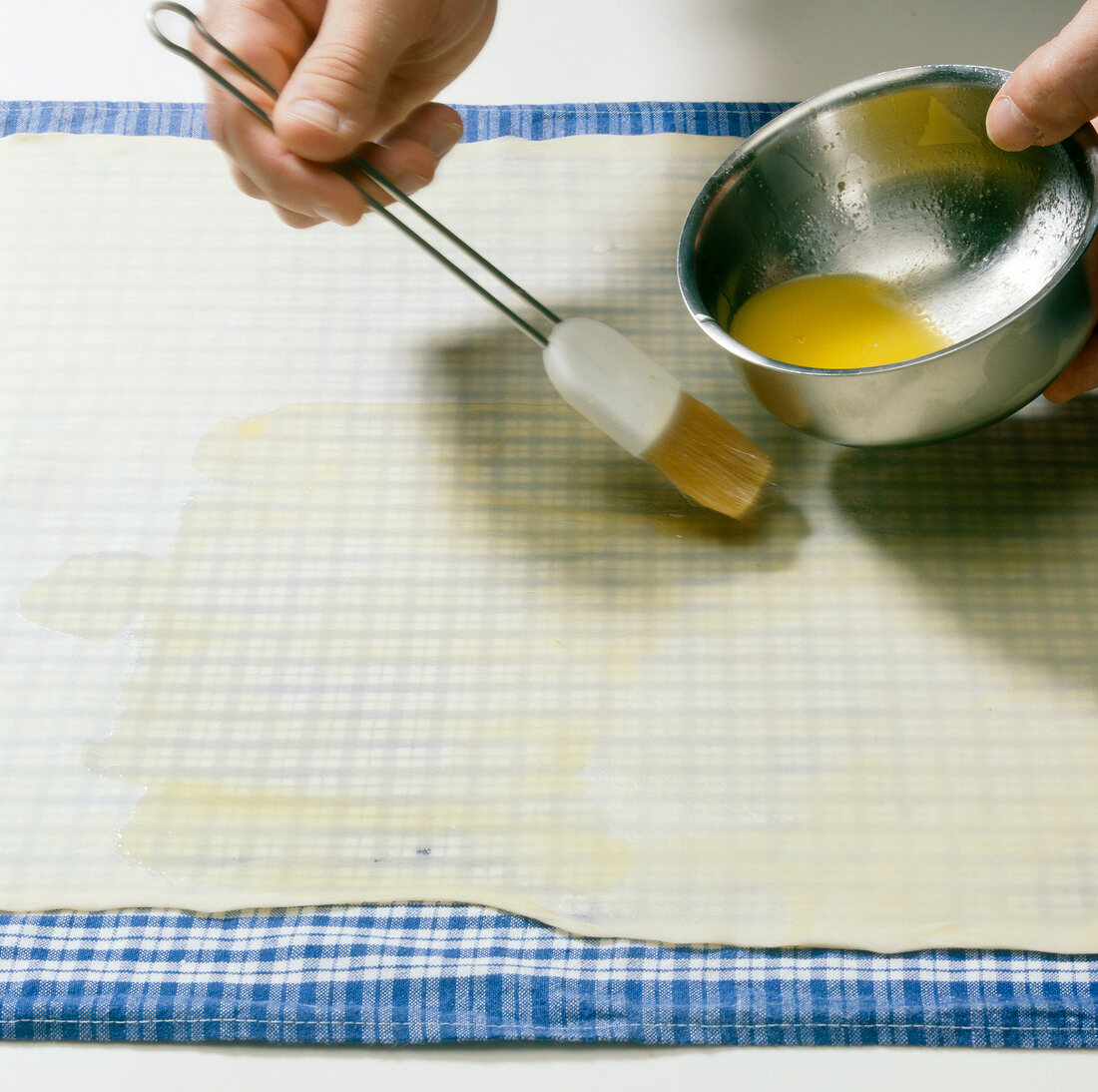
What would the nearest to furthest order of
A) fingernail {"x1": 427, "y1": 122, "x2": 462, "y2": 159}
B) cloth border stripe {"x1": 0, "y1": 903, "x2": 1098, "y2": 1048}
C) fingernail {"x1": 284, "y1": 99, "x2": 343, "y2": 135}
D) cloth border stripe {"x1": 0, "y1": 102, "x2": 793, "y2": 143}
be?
cloth border stripe {"x1": 0, "y1": 903, "x2": 1098, "y2": 1048} < fingernail {"x1": 284, "y1": 99, "x2": 343, "y2": 135} < fingernail {"x1": 427, "y1": 122, "x2": 462, "y2": 159} < cloth border stripe {"x1": 0, "y1": 102, "x2": 793, "y2": 143}

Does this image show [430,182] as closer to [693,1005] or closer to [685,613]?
[685,613]

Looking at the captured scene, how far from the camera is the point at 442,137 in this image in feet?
2.75

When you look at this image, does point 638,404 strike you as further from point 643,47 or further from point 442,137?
point 643,47

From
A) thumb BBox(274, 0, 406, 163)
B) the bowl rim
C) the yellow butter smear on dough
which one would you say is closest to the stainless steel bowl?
the bowl rim

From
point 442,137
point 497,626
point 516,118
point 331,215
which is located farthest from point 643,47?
point 497,626

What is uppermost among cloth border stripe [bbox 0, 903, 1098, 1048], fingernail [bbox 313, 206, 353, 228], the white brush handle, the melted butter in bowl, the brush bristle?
the melted butter in bowl

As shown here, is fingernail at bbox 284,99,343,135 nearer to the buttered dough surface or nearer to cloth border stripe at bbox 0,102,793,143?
the buttered dough surface

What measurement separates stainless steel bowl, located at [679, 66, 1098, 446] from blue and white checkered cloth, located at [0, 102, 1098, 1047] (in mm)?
328

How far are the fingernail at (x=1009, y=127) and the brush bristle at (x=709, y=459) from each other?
0.25 meters

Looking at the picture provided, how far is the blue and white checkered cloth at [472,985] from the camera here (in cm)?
56

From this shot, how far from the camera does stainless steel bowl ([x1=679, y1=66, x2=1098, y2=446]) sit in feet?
2.05

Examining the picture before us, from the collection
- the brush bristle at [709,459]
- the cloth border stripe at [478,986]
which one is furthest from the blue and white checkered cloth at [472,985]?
the brush bristle at [709,459]

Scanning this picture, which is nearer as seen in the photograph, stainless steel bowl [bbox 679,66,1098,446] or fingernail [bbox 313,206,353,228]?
stainless steel bowl [bbox 679,66,1098,446]

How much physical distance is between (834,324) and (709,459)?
14cm
